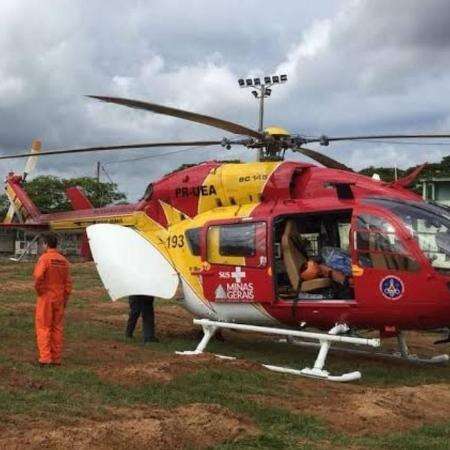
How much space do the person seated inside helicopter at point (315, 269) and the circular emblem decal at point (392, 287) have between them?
28.6 inches

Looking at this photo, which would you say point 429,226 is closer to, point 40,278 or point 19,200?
point 40,278

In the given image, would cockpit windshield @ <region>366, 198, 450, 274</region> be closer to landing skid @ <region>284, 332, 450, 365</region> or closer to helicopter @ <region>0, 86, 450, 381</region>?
helicopter @ <region>0, 86, 450, 381</region>

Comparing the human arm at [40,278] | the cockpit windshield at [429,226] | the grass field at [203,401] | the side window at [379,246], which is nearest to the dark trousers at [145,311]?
the grass field at [203,401]

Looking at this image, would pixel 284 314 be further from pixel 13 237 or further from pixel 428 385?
pixel 13 237

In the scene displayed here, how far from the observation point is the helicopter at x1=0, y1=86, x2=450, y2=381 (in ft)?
30.1

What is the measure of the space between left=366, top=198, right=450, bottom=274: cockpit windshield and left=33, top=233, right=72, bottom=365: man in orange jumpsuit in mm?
4691

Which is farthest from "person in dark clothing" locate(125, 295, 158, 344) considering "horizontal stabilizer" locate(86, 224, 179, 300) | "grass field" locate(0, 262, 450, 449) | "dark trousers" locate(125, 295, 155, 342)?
"horizontal stabilizer" locate(86, 224, 179, 300)

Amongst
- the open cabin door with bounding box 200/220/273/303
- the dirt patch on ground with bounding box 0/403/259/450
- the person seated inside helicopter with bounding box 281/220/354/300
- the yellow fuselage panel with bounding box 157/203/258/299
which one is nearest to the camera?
the dirt patch on ground with bounding box 0/403/259/450

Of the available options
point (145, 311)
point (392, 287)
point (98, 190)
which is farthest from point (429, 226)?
point (98, 190)

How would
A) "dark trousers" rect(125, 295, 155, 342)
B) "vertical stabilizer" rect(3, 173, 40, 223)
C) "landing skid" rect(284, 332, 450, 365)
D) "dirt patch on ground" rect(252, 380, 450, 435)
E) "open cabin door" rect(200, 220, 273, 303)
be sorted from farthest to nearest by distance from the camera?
"vertical stabilizer" rect(3, 173, 40, 223), "dark trousers" rect(125, 295, 155, 342), "landing skid" rect(284, 332, 450, 365), "open cabin door" rect(200, 220, 273, 303), "dirt patch on ground" rect(252, 380, 450, 435)

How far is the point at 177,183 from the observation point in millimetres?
12250

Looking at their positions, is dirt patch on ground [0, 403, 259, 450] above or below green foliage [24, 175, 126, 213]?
below

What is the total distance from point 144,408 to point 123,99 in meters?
4.24

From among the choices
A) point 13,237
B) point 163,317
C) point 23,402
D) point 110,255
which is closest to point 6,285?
point 163,317
